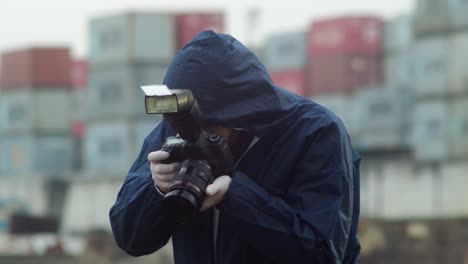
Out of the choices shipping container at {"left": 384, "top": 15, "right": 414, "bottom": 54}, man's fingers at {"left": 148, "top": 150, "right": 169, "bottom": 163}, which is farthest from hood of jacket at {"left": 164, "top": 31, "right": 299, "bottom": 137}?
shipping container at {"left": 384, "top": 15, "right": 414, "bottom": 54}

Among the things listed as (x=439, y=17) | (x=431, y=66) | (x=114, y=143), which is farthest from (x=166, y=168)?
(x=114, y=143)

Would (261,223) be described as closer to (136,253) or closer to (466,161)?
(136,253)

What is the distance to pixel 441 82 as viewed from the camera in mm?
38406

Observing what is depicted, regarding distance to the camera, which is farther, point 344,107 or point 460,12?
point 344,107

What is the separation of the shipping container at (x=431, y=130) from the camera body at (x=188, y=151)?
3564 cm

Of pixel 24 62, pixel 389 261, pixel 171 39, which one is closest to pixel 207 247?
pixel 389 261

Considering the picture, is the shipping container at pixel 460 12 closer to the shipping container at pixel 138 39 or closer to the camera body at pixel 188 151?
the shipping container at pixel 138 39

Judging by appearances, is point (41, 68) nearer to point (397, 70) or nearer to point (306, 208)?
point (397, 70)

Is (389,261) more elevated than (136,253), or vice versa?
(136,253)

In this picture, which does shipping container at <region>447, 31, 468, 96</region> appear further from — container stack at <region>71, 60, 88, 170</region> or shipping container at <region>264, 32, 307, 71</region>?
container stack at <region>71, 60, 88, 170</region>

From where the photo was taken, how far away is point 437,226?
1995 cm

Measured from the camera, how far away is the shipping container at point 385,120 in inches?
1751

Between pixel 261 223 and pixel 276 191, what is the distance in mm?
159

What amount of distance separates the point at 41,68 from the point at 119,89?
171 inches
